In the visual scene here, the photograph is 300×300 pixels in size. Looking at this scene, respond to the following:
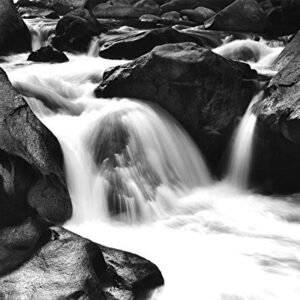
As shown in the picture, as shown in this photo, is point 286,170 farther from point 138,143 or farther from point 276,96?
point 138,143

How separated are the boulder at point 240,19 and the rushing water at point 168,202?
26.3 feet

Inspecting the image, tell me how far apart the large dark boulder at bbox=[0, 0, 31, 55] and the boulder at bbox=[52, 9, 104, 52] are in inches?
36.1

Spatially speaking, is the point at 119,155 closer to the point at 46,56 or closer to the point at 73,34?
the point at 46,56

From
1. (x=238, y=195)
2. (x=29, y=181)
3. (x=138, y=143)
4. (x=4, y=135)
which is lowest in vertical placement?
(x=238, y=195)

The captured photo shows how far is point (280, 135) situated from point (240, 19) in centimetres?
950

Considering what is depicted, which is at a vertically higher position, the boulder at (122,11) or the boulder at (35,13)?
the boulder at (35,13)

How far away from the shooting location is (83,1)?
22.6m

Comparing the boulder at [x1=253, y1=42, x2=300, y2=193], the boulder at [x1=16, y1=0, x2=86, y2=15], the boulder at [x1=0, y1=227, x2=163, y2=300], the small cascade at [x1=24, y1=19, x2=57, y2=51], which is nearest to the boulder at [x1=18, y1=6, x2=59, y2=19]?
the boulder at [x1=16, y1=0, x2=86, y2=15]

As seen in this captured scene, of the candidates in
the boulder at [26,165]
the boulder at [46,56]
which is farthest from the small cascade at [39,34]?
the boulder at [26,165]

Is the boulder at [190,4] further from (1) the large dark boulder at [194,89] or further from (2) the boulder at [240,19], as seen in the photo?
(1) the large dark boulder at [194,89]

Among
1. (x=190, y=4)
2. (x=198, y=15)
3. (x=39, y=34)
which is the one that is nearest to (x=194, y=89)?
(x=39, y=34)

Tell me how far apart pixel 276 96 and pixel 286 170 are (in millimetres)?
1223

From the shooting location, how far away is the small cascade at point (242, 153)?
22.6 ft

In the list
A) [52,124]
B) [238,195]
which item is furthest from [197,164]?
[52,124]
